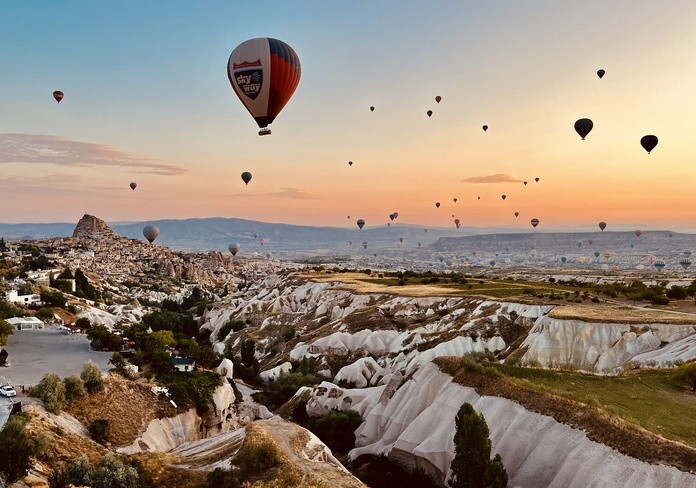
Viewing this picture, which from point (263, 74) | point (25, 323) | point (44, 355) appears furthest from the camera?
point (25, 323)

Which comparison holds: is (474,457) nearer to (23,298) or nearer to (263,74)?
(263,74)

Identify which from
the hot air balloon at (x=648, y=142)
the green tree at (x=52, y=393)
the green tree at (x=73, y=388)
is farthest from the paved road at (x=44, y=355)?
the hot air balloon at (x=648, y=142)

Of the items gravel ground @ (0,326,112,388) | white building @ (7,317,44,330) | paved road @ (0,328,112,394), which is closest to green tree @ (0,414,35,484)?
gravel ground @ (0,326,112,388)

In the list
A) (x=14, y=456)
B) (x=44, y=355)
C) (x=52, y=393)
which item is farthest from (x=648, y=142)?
(x=44, y=355)

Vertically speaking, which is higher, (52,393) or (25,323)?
(52,393)

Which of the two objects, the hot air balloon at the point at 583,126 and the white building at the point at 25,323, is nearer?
the white building at the point at 25,323

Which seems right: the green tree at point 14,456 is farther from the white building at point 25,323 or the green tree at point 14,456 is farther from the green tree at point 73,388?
the white building at point 25,323

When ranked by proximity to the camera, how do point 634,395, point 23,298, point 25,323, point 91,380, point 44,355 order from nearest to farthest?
1. point 634,395
2. point 91,380
3. point 44,355
4. point 25,323
5. point 23,298
